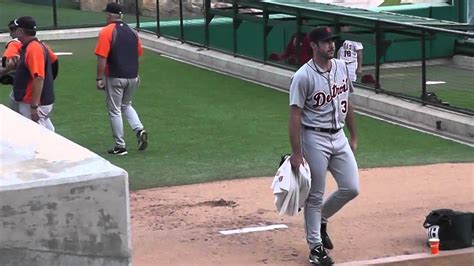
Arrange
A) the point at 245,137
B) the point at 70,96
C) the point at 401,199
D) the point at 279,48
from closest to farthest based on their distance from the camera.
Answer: the point at 401,199 < the point at 245,137 < the point at 70,96 < the point at 279,48

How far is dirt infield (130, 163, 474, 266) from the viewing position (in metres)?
7.23

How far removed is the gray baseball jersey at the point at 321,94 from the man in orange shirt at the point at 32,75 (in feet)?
10.9

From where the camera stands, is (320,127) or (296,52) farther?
(296,52)

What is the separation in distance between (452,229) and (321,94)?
1.51 metres

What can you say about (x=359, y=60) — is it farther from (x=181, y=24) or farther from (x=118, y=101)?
(x=181, y=24)

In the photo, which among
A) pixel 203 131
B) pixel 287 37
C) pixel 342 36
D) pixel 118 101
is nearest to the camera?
pixel 118 101

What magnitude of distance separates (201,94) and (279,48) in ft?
6.04

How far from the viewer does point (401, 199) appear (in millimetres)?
8883

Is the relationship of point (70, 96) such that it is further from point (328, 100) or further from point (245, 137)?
point (328, 100)

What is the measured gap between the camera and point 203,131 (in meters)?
12.6

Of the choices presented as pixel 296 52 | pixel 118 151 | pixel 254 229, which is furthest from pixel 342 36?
pixel 254 229

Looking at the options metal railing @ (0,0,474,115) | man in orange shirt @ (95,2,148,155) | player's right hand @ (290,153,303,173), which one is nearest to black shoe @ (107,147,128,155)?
man in orange shirt @ (95,2,148,155)

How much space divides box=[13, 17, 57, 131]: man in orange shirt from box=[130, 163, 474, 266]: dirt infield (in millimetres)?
1347

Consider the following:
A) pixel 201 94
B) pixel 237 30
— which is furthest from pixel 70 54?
pixel 201 94
